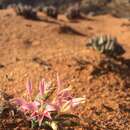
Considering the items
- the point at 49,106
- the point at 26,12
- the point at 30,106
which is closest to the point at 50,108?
the point at 49,106

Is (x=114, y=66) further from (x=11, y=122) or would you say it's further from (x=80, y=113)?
(x=11, y=122)

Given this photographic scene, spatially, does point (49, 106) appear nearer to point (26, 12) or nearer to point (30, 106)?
point (30, 106)

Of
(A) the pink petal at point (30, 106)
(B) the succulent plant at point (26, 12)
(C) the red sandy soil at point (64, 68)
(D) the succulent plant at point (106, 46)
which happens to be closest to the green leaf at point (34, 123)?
(A) the pink petal at point (30, 106)

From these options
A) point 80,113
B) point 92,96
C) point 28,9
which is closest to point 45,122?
point 80,113

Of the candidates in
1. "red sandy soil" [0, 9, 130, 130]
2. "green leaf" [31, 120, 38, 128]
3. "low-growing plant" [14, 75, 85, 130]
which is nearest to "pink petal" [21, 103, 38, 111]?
"low-growing plant" [14, 75, 85, 130]

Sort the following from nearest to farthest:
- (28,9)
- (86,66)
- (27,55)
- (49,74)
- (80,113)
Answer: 1. (80,113)
2. (49,74)
3. (86,66)
4. (27,55)
5. (28,9)

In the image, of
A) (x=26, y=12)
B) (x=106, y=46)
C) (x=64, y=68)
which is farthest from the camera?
(x=26, y=12)
